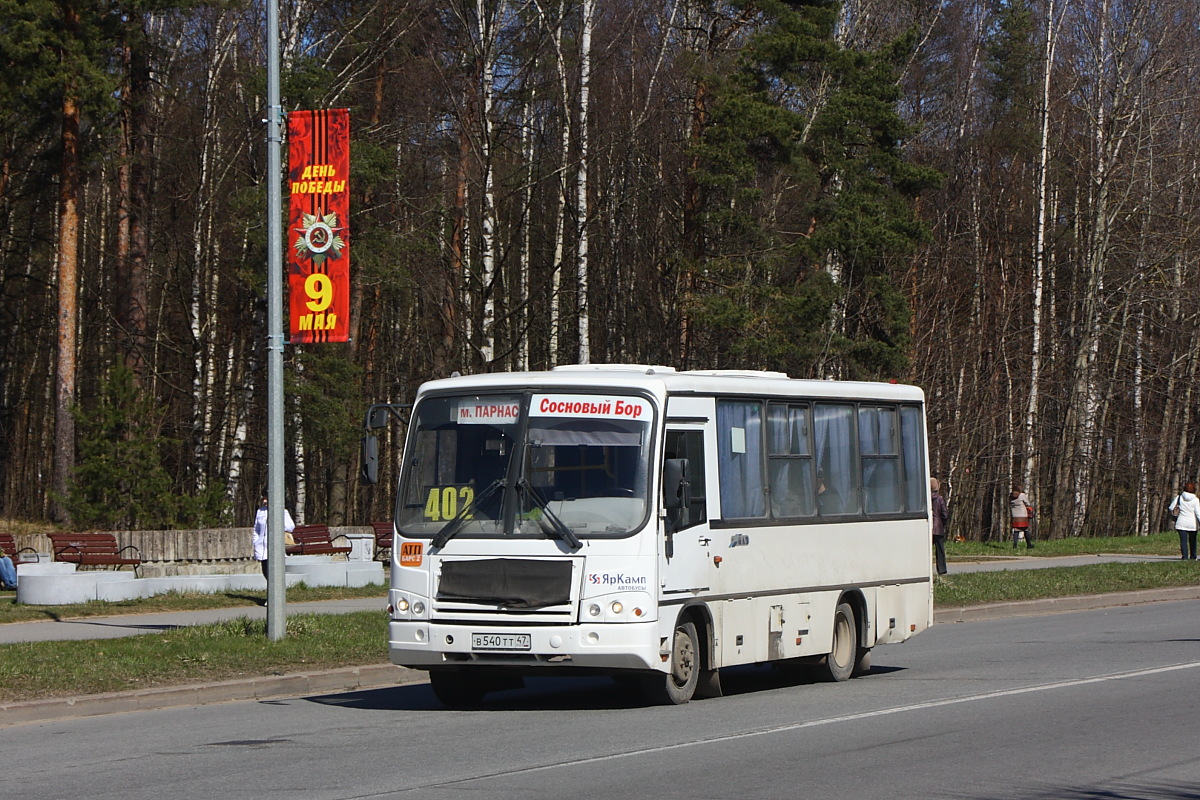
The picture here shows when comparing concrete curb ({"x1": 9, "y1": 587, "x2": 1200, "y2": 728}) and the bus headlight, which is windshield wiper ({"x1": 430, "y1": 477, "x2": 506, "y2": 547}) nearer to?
the bus headlight

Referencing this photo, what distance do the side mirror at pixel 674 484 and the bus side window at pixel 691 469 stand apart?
0.32 feet

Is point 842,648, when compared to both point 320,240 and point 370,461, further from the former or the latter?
point 320,240

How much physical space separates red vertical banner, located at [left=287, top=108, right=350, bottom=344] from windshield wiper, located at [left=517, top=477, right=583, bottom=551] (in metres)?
4.83

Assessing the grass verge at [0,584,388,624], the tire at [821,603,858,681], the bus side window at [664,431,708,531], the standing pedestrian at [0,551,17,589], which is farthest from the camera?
the standing pedestrian at [0,551,17,589]

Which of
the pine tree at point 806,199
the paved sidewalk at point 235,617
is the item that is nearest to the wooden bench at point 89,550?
the paved sidewalk at point 235,617

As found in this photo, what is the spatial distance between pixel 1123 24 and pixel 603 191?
1878 cm

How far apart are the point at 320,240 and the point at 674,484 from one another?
19.6 ft

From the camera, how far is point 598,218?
41438 millimetres

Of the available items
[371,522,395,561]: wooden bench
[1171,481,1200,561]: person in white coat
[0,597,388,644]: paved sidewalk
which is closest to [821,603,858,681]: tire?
[0,597,388,644]: paved sidewalk

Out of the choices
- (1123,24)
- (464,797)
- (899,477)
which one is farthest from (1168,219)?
(464,797)

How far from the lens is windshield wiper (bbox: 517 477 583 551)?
12.6 meters

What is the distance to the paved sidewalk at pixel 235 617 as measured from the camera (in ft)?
43.8

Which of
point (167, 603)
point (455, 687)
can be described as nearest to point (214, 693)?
point (455, 687)

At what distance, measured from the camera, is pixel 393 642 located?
513 inches
